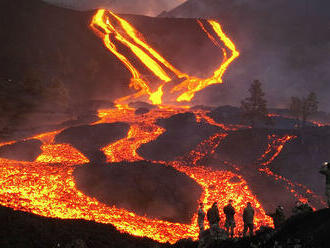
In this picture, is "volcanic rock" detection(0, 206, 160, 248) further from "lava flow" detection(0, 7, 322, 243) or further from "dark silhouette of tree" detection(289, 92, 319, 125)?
"dark silhouette of tree" detection(289, 92, 319, 125)

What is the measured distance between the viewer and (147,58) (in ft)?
400

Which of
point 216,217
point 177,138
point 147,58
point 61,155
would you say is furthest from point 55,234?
point 147,58

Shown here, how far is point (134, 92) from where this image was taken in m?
103

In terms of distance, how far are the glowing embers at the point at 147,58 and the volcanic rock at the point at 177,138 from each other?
123 ft

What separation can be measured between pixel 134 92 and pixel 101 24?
4759 centimetres

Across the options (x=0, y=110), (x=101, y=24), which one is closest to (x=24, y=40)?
(x=101, y=24)

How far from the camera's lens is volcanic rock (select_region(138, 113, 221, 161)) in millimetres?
47719

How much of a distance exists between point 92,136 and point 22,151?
478 inches

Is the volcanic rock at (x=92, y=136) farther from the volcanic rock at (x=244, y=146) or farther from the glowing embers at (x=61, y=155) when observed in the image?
the volcanic rock at (x=244, y=146)

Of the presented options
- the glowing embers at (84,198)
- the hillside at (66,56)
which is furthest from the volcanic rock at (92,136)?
the hillside at (66,56)

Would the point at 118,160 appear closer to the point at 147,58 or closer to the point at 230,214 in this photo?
the point at 230,214

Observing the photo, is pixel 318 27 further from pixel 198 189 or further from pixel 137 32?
pixel 198 189

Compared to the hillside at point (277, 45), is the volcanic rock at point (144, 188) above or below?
below

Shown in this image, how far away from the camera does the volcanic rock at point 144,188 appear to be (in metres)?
29.6
